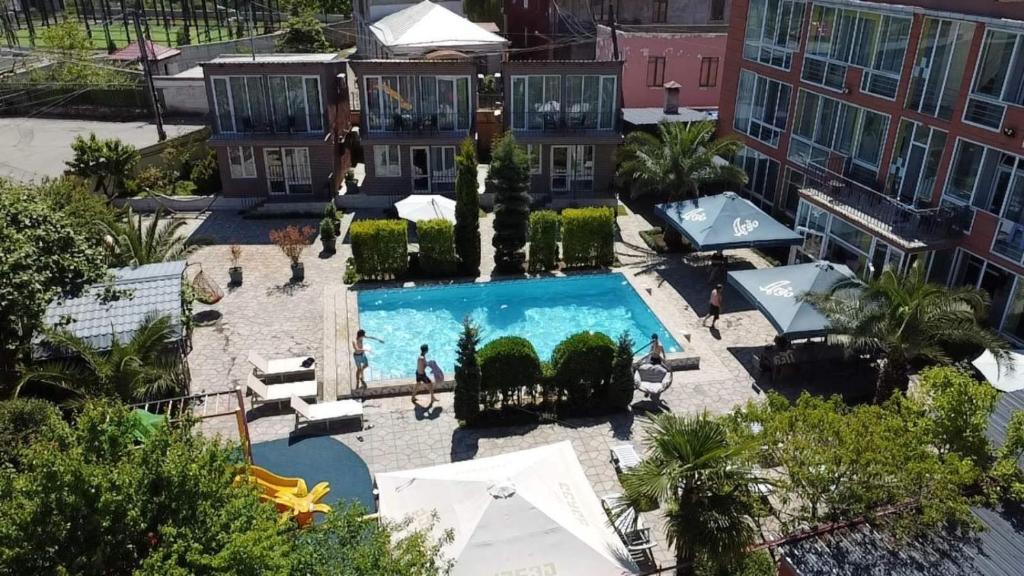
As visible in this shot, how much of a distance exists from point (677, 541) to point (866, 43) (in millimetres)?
21539

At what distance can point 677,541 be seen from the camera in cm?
1185

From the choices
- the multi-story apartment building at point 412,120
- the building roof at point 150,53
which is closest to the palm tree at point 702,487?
the multi-story apartment building at point 412,120

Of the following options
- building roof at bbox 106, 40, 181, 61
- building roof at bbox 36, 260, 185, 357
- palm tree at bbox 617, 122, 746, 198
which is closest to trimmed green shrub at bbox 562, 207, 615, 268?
palm tree at bbox 617, 122, 746, 198

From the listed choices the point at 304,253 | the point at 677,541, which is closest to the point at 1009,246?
the point at 677,541

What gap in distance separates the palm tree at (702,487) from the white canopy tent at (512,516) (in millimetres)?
1183

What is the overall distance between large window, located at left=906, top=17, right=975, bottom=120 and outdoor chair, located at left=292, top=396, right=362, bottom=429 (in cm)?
2013

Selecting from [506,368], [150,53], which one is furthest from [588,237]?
[150,53]

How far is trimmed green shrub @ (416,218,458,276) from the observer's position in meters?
26.0

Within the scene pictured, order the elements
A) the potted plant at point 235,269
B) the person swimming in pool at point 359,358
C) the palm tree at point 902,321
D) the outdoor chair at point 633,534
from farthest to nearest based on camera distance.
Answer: the potted plant at point 235,269
the person swimming in pool at point 359,358
the palm tree at point 902,321
the outdoor chair at point 633,534

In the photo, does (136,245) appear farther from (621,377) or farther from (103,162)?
(621,377)

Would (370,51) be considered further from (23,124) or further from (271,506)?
(271,506)

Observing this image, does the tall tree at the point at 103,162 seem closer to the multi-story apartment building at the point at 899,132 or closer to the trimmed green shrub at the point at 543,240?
the trimmed green shrub at the point at 543,240

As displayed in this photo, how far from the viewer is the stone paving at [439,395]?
17500 millimetres

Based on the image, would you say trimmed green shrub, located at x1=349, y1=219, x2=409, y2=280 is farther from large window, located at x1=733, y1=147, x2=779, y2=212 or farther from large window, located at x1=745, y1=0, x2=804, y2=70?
large window, located at x1=745, y1=0, x2=804, y2=70
